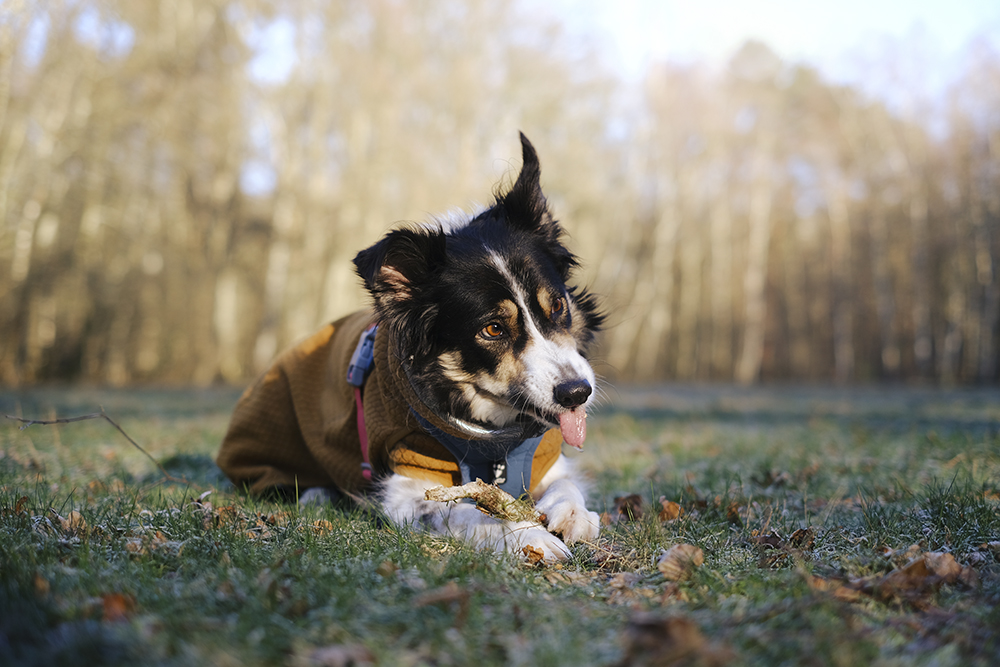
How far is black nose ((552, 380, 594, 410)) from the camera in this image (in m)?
3.15

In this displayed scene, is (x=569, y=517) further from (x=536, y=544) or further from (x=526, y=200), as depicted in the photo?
(x=526, y=200)

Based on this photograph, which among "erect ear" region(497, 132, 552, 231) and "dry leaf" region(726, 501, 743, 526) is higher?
"erect ear" region(497, 132, 552, 231)

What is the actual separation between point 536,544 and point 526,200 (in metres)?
2.15

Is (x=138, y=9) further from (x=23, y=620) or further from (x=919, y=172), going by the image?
(x=919, y=172)

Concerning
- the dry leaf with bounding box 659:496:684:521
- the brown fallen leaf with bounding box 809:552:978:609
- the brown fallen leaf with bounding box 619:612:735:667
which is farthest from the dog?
the brown fallen leaf with bounding box 619:612:735:667

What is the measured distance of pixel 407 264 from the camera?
11.6ft

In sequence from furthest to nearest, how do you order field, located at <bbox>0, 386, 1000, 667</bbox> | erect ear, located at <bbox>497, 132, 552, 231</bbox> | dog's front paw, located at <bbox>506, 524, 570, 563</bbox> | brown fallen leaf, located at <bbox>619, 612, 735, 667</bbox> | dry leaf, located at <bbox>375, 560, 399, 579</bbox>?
erect ear, located at <bbox>497, 132, 552, 231</bbox> < dog's front paw, located at <bbox>506, 524, 570, 563</bbox> < dry leaf, located at <bbox>375, 560, 399, 579</bbox> < field, located at <bbox>0, 386, 1000, 667</bbox> < brown fallen leaf, located at <bbox>619, 612, 735, 667</bbox>

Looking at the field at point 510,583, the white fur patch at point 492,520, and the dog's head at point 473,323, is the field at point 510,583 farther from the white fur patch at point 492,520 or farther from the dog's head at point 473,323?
the dog's head at point 473,323

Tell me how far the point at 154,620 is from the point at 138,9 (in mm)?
19129

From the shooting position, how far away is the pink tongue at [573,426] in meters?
3.26

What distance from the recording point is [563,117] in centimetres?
2388

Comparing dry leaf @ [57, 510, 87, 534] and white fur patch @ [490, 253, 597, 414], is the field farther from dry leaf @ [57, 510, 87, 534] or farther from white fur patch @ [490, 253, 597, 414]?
white fur patch @ [490, 253, 597, 414]

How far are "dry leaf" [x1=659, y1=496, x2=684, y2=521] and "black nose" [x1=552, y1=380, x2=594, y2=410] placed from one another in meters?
0.74

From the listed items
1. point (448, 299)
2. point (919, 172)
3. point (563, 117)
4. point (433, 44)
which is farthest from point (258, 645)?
point (919, 172)
